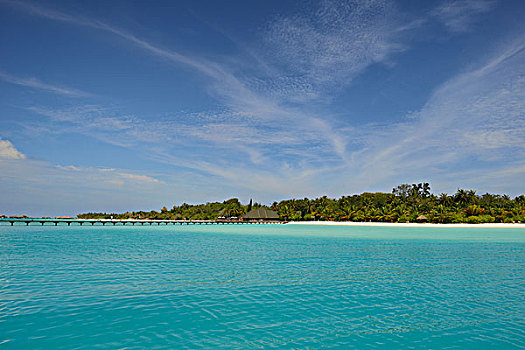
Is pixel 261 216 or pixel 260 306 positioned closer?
pixel 260 306

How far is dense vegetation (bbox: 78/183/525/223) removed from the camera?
3505 inches

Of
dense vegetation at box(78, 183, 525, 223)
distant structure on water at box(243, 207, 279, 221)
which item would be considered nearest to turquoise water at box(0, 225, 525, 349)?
dense vegetation at box(78, 183, 525, 223)

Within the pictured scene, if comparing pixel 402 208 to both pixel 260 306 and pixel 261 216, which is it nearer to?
pixel 261 216

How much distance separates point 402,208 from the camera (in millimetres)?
103062

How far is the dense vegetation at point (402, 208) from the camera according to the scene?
8904cm

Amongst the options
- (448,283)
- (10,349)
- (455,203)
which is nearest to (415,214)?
(455,203)

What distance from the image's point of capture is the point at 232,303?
1234 centimetres

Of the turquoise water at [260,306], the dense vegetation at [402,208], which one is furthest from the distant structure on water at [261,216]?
the turquoise water at [260,306]

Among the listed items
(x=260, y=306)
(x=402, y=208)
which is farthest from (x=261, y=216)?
(x=260, y=306)

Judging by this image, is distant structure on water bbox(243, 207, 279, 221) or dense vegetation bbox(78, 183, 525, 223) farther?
distant structure on water bbox(243, 207, 279, 221)

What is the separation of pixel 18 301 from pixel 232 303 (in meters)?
7.91

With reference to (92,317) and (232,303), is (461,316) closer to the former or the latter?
(232,303)

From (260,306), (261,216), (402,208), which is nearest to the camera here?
(260,306)

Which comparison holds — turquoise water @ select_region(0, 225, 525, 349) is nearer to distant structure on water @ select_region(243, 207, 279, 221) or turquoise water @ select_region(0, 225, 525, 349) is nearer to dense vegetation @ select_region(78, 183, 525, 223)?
dense vegetation @ select_region(78, 183, 525, 223)
